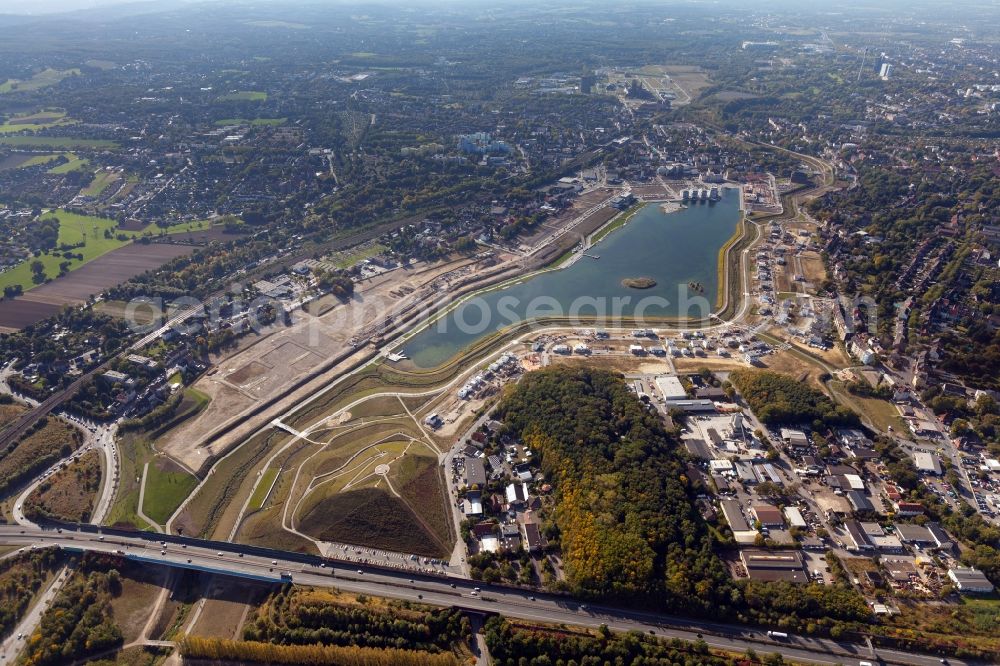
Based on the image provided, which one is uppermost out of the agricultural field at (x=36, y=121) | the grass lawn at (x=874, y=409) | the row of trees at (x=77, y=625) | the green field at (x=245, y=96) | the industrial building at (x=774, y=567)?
the green field at (x=245, y=96)

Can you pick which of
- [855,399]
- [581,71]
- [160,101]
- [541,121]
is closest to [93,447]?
[855,399]

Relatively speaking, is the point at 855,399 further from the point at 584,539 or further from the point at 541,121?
the point at 541,121

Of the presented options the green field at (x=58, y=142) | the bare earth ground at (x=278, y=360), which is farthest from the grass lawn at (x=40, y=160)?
the bare earth ground at (x=278, y=360)

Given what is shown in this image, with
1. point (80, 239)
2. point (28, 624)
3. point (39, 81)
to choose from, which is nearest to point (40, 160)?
point (80, 239)

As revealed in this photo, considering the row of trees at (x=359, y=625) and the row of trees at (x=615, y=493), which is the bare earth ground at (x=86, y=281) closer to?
the row of trees at (x=359, y=625)

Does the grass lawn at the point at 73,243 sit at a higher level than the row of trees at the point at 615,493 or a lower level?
higher

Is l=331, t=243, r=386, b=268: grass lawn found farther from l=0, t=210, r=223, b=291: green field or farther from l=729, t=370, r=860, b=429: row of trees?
l=729, t=370, r=860, b=429: row of trees
